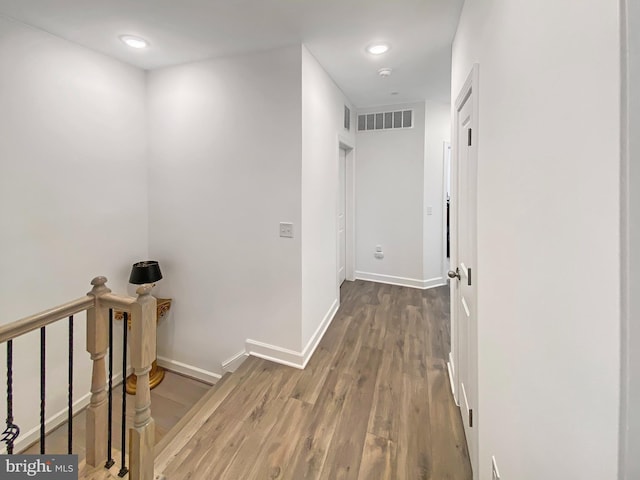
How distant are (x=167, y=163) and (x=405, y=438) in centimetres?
314

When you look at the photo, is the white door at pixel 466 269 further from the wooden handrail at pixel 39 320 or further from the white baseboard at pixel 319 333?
the wooden handrail at pixel 39 320

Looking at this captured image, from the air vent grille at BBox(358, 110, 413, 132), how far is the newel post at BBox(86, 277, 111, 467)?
3.98 meters

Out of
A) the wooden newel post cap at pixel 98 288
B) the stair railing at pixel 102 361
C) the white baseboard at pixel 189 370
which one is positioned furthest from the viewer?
the white baseboard at pixel 189 370

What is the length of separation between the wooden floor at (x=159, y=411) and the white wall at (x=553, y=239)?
2.45 meters

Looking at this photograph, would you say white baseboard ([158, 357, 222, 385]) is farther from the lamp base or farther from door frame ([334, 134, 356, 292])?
door frame ([334, 134, 356, 292])

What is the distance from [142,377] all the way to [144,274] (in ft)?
5.16

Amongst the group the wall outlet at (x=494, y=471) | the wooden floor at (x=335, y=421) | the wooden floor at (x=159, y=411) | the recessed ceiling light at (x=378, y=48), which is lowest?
the wooden floor at (x=159, y=411)

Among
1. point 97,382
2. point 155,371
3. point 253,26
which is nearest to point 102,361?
point 97,382

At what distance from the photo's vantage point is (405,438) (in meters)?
1.73

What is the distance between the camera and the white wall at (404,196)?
13.8ft

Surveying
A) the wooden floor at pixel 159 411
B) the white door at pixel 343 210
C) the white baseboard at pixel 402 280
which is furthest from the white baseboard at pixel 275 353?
the white baseboard at pixel 402 280
